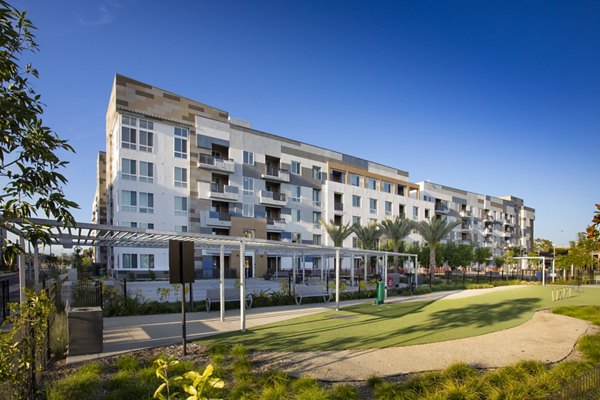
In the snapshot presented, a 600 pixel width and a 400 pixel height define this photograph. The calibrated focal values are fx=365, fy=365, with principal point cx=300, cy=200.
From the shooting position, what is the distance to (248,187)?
42906 mm

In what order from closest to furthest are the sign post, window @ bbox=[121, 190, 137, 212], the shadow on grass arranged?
the sign post → the shadow on grass → window @ bbox=[121, 190, 137, 212]

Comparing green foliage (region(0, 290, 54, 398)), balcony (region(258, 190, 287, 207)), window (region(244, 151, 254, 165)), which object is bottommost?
green foliage (region(0, 290, 54, 398))

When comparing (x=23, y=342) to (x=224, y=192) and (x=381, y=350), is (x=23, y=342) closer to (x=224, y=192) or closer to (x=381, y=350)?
(x=381, y=350)

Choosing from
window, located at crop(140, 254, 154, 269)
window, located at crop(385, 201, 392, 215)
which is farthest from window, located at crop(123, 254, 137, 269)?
window, located at crop(385, 201, 392, 215)

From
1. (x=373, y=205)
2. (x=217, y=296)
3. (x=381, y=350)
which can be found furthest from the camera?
(x=373, y=205)

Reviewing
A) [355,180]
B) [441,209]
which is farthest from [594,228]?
[441,209]

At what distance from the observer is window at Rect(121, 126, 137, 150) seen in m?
34.1

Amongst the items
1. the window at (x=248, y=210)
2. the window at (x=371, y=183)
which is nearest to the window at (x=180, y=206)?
the window at (x=248, y=210)

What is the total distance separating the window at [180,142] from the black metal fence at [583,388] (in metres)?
37.0

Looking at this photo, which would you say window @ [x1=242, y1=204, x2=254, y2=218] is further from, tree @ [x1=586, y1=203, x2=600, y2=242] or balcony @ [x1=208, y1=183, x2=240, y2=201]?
tree @ [x1=586, y1=203, x2=600, y2=242]

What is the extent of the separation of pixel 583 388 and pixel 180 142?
124ft

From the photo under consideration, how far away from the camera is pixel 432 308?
16.8m

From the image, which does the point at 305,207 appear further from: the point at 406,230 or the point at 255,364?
the point at 255,364

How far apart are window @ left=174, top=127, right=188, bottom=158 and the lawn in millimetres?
27135
